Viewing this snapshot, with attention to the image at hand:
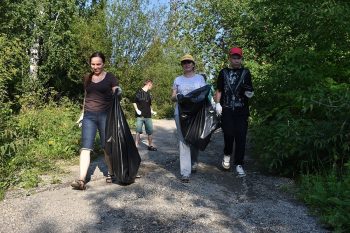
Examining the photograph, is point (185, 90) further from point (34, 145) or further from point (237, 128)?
point (34, 145)

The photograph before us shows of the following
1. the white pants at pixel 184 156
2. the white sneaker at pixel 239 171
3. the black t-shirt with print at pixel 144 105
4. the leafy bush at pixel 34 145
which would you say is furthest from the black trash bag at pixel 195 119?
the black t-shirt with print at pixel 144 105

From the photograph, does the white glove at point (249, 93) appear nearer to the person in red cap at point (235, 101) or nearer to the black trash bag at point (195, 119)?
the person in red cap at point (235, 101)

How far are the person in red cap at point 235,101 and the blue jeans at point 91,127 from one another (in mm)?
1659

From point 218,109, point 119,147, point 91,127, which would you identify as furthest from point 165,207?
point 218,109

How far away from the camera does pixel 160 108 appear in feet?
83.3

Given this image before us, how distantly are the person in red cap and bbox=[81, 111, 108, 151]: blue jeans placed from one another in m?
1.66

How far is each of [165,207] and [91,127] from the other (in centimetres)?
155

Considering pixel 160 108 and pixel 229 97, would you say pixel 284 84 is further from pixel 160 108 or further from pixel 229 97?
pixel 160 108

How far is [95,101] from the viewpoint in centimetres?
562

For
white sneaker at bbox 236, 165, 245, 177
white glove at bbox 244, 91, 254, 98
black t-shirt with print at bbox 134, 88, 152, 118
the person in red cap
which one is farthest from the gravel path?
black t-shirt with print at bbox 134, 88, 152, 118

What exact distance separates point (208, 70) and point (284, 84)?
9.07 metres

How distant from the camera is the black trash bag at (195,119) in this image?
233 inches

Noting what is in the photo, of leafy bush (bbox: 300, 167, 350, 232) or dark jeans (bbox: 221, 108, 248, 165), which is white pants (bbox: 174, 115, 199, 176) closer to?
dark jeans (bbox: 221, 108, 248, 165)

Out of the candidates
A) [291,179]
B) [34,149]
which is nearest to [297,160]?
[291,179]
